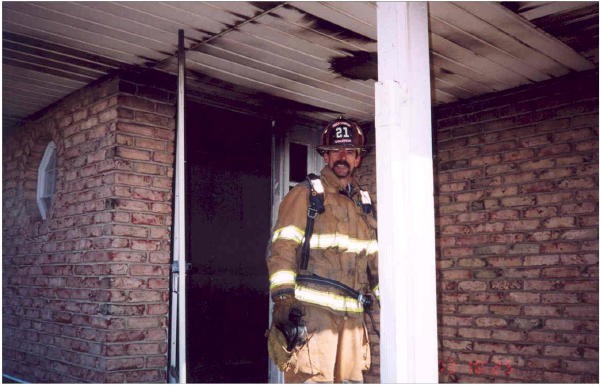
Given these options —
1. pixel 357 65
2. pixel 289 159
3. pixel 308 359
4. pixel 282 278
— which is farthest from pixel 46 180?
pixel 308 359

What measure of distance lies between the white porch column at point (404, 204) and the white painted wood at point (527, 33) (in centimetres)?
99

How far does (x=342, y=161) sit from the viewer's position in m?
3.78

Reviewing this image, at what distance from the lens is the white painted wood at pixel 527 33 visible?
3.42 metres

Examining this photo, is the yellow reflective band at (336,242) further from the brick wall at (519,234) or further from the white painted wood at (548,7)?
the brick wall at (519,234)

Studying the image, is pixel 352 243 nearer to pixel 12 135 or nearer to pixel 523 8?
pixel 523 8

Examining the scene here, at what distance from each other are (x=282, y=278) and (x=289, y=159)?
2.75 metres

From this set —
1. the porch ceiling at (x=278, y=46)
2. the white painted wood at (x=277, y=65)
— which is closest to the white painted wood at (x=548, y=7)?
the porch ceiling at (x=278, y=46)

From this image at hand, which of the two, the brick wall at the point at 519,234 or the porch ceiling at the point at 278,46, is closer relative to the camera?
the porch ceiling at the point at 278,46

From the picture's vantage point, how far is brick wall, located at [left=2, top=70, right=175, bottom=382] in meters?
4.36

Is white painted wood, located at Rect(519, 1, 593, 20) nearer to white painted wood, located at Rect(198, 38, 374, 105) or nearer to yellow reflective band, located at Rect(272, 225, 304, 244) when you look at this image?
white painted wood, located at Rect(198, 38, 374, 105)

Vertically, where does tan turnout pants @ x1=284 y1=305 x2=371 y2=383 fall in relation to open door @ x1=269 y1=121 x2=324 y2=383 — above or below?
below

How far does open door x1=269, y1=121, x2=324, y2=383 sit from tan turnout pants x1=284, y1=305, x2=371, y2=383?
2045mm

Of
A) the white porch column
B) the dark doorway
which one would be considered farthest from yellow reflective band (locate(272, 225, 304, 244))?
the dark doorway

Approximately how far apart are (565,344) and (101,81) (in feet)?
13.7
